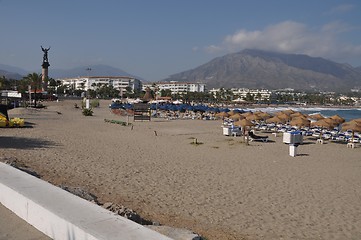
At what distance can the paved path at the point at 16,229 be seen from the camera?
3342 mm

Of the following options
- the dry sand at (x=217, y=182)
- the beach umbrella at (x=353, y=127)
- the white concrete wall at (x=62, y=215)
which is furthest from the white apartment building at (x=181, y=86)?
the white concrete wall at (x=62, y=215)

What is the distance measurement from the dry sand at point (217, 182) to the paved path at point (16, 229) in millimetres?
2415

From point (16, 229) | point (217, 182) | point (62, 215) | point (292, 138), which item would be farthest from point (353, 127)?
point (16, 229)

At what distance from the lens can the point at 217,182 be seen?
354 inches

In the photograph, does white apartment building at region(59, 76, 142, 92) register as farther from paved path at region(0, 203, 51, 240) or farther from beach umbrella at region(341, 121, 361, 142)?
paved path at region(0, 203, 51, 240)

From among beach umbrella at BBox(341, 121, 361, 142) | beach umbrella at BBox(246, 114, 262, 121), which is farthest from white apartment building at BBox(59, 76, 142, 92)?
beach umbrella at BBox(341, 121, 361, 142)

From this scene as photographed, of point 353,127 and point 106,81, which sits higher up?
point 106,81

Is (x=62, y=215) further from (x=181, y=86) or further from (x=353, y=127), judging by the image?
(x=181, y=86)

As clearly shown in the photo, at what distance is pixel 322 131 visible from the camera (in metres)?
20.8

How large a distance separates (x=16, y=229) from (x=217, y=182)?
240 inches

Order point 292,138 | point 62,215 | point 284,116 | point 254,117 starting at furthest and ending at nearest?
point 254,117, point 284,116, point 292,138, point 62,215

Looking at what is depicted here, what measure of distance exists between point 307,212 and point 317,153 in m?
9.13

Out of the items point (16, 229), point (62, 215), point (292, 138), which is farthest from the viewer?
point (292, 138)

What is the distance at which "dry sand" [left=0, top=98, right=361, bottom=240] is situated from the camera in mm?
6055
